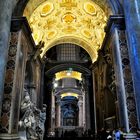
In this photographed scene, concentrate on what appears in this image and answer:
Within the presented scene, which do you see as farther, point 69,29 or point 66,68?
point 66,68

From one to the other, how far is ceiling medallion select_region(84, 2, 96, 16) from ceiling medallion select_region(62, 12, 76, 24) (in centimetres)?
126

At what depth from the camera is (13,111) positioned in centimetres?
707

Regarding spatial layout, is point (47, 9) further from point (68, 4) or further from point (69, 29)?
point (69, 29)

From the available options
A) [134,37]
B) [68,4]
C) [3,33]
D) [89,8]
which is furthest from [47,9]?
[134,37]

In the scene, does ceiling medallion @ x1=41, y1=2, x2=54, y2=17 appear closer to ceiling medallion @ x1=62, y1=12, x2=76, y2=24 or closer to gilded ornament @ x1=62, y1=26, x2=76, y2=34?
ceiling medallion @ x1=62, y1=12, x2=76, y2=24

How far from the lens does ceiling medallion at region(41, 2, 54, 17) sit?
10.9 metres

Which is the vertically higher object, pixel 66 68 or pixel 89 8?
pixel 89 8

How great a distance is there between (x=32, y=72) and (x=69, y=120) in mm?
26879

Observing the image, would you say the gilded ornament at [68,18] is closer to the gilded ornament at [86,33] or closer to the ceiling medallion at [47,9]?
the gilded ornament at [86,33]

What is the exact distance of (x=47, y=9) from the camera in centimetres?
1117

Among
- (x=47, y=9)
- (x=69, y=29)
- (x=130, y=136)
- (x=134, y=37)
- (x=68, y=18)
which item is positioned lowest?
(x=130, y=136)

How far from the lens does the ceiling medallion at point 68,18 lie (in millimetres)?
12304

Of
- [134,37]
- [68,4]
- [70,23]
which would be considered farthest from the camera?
[70,23]

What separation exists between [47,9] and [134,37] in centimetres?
599
